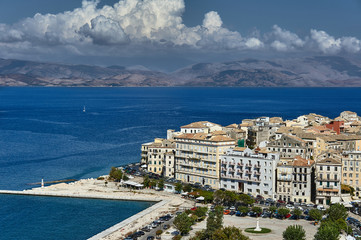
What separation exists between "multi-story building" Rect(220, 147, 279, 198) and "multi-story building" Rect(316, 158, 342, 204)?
5.71 m

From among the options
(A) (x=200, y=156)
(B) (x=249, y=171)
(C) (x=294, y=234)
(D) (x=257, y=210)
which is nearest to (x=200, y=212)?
(D) (x=257, y=210)

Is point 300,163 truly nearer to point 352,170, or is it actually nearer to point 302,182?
point 302,182

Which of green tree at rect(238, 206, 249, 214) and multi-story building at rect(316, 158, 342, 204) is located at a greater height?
multi-story building at rect(316, 158, 342, 204)

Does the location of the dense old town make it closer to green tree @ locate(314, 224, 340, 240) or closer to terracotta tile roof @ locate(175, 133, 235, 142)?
terracotta tile roof @ locate(175, 133, 235, 142)

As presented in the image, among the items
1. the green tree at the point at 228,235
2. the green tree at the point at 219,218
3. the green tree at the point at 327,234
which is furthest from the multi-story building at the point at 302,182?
the green tree at the point at 228,235

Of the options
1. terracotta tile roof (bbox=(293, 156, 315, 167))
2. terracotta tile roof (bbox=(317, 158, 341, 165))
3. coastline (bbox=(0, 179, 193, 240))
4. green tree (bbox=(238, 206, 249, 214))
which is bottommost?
coastline (bbox=(0, 179, 193, 240))

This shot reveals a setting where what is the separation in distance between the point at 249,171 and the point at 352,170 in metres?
13.6

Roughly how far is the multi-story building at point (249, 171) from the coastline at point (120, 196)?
7.57m

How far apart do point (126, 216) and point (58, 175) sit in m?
27.9

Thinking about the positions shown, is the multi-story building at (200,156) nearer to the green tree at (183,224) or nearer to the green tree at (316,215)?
the green tree at (316,215)

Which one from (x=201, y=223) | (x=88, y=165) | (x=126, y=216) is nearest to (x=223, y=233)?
(x=201, y=223)

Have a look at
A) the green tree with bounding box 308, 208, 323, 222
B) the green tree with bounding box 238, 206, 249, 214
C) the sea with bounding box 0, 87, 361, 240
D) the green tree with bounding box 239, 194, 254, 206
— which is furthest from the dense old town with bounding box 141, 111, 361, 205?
the sea with bounding box 0, 87, 361, 240

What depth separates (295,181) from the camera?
6322 cm

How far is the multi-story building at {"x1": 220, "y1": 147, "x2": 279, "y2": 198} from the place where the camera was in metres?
64.8
